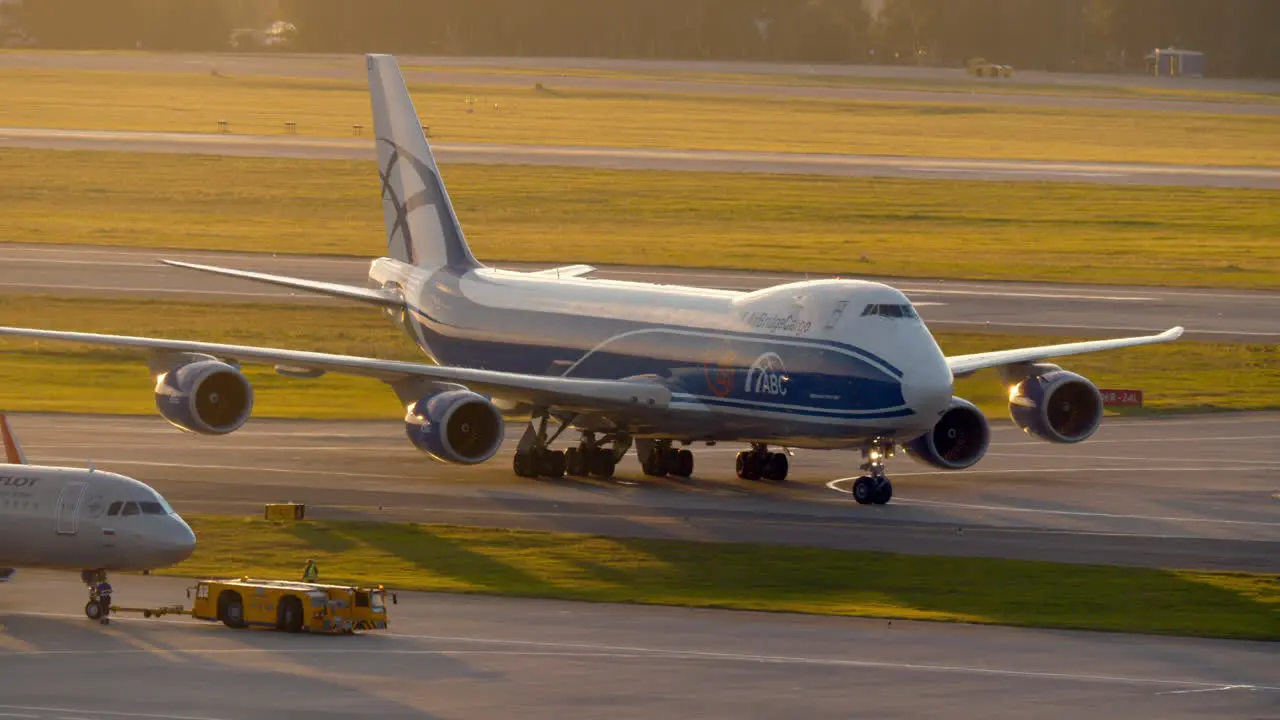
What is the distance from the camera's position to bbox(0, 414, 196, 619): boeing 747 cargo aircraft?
4775 centimetres

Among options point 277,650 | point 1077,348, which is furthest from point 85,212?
point 277,650

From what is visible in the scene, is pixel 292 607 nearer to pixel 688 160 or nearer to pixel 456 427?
pixel 456 427

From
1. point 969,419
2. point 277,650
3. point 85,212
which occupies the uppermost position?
point 85,212

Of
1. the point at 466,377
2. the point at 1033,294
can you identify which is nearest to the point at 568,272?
the point at 466,377

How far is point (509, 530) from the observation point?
193 feet

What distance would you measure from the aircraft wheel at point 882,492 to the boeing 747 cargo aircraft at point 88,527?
838 inches

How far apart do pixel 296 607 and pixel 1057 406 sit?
93.8 ft

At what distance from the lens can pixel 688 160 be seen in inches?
6737

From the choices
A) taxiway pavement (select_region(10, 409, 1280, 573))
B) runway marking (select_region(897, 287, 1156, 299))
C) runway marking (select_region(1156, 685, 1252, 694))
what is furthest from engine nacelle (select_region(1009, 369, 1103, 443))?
runway marking (select_region(897, 287, 1156, 299))

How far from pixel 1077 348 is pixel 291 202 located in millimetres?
85379

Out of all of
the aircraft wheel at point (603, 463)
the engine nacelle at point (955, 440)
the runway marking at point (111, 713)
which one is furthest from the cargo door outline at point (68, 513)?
the engine nacelle at point (955, 440)

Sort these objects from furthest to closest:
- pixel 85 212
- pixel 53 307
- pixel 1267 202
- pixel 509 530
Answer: pixel 1267 202, pixel 85 212, pixel 53 307, pixel 509 530

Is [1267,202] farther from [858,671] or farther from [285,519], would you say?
[858,671]

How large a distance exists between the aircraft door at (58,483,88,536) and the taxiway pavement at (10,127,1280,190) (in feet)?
384
